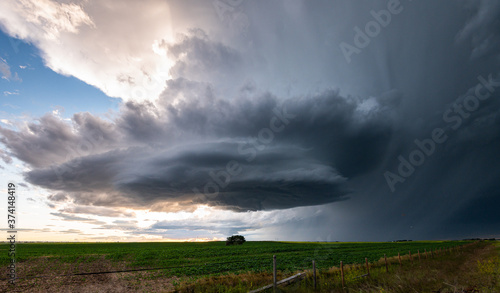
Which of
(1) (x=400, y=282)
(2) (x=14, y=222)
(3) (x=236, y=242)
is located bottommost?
(3) (x=236, y=242)

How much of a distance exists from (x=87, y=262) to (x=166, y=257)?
1252cm

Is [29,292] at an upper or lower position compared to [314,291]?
lower

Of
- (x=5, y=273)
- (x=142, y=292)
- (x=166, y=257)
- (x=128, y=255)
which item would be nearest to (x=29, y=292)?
(x=142, y=292)

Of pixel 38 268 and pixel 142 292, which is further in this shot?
pixel 38 268

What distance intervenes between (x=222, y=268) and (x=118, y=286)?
12.4 metres

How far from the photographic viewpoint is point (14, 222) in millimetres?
14242

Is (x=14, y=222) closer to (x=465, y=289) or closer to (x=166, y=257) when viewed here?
(x=465, y=289)

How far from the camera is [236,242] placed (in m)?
102

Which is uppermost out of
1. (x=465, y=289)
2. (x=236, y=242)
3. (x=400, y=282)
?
(x=465, y=289)

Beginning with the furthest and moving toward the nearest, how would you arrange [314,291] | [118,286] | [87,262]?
[87,262]
[118,286]
[314,291]

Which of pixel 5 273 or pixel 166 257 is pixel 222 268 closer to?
pixel 166 257

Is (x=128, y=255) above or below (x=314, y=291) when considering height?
below

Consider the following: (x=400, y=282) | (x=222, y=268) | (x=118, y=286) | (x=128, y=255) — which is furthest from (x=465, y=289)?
(x=128, y=255)

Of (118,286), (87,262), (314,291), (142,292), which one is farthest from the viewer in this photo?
(87,262)
